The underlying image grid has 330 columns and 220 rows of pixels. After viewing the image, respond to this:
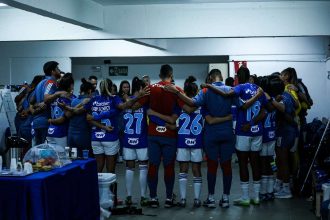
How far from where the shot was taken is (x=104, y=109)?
6105 mm

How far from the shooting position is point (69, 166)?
4.50 metres

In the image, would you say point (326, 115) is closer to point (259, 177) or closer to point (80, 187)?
point (259, 177)

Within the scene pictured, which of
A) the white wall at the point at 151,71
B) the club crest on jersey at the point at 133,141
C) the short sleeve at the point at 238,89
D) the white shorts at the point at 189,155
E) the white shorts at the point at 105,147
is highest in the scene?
the white wall at the point at 151,71

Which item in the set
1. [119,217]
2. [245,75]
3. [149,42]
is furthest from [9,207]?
[149,42]

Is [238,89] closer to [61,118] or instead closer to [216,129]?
[216,129]

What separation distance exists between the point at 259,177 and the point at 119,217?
1765 mm

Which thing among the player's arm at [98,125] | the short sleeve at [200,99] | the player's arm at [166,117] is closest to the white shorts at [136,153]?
the player's arm at [98,125]

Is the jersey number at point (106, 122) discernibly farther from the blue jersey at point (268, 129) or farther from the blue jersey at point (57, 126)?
the blue jersey at point (268, 129)

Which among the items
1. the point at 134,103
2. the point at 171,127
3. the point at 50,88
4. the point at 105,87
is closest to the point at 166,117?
the point at 171,127

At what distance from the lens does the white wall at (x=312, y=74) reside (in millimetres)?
11359

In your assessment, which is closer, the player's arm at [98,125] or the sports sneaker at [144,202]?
the player's arm at [98,125]

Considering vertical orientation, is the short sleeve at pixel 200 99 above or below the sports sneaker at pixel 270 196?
above

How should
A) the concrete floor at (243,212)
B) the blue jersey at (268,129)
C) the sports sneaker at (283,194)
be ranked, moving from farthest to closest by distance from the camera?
the sports sneaker at (283,194) < the blue jersey at (268,129) < the concrete floor at (243,212)

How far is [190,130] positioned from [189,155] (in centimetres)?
31
